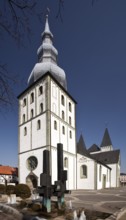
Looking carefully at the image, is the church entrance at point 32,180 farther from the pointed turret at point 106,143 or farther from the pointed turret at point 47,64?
the pointed turret at point 106,143

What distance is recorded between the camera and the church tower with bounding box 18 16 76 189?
1145 inches

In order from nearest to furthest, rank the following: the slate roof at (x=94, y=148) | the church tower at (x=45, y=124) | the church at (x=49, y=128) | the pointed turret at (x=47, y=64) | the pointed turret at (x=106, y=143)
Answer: the church tower at (x=45, y=124) → the church at (x=49, y=128) → the pointed turret at (x=47, y=64) → the pointed turret at (x=106, y=143) → the slate roof at (x=94, y=148)

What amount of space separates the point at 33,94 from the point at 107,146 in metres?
41.9

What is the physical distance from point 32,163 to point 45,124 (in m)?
5.61

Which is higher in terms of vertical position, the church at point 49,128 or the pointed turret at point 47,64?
the pointed turret at point 47,64

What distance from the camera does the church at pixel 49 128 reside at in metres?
29.3

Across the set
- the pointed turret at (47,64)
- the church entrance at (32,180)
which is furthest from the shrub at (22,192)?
the pointed turret at (47,64)

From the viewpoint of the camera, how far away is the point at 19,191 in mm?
18812

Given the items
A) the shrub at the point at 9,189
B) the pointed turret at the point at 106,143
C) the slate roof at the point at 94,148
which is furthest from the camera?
the slate roof at the point at 94,148

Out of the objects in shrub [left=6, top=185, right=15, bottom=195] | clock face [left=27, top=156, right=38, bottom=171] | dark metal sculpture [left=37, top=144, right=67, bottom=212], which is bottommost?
shrub [left=6, top=185, right=15, bottom=195]

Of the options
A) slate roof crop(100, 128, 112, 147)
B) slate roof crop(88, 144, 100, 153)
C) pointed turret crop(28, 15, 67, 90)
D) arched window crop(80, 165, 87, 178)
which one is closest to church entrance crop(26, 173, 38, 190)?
arched window crop(80, 165, 87, 178)

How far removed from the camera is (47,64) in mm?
35594

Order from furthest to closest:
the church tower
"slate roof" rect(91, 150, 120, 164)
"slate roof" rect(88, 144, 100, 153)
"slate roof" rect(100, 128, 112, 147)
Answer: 1. "slate roof" rect(88, 144, 100, 153)
2. "slate roof" rect(100, 128, 112, 147)
3. "slate roof" rect(91, 150, 120, 164)
4. the church tower

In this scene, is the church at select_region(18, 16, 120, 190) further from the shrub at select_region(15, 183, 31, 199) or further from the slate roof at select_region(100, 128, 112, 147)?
the slate roof at select_region(100, 128, 112, 147)
